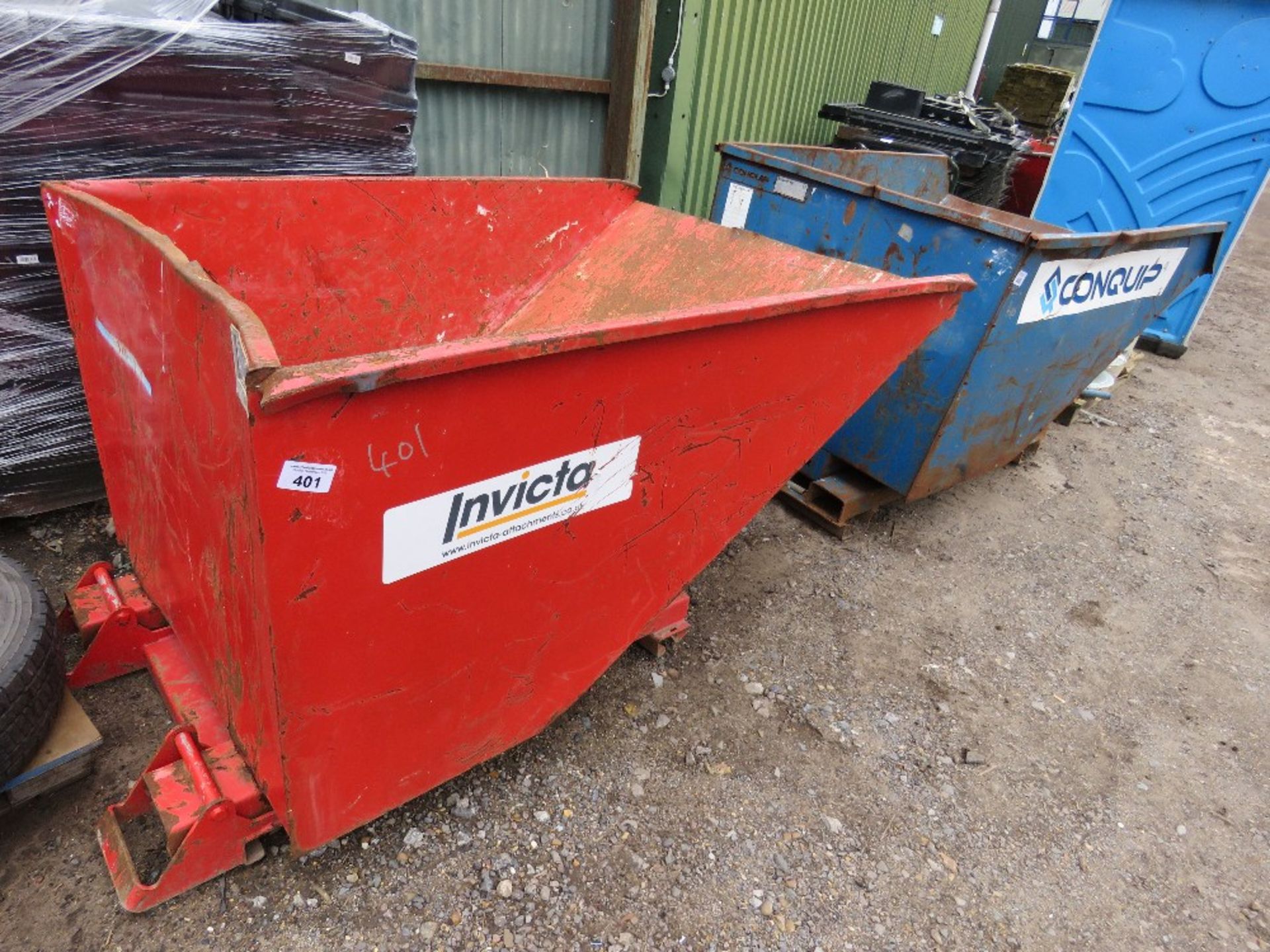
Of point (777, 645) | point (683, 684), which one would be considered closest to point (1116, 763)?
point (777, 645)

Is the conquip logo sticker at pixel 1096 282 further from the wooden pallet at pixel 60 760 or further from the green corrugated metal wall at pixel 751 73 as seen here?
the wooden pallet at pixel 60 760

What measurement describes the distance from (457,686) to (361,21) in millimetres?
2323

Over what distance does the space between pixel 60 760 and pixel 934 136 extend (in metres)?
6.20

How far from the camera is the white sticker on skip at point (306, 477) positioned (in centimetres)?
114

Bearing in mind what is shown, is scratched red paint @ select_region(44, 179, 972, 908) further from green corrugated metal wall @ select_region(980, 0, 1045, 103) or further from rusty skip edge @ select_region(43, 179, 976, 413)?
green corrugated metal wall @ select_region(980, 0, 1045, 103)

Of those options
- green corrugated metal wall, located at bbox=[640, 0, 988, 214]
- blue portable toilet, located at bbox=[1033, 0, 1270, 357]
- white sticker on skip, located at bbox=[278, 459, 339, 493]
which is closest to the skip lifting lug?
white sticker on skip, located at bbox=[278, 459, 339, 493]

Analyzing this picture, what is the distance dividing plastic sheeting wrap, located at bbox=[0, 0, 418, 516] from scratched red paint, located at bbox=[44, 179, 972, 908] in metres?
0.49

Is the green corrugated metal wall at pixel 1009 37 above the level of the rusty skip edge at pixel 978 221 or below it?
above

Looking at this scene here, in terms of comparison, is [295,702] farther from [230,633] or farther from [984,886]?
[984,886]

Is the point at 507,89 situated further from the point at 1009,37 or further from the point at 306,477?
the point at 1009,37

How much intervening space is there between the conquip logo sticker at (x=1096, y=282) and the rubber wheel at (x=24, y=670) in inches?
123

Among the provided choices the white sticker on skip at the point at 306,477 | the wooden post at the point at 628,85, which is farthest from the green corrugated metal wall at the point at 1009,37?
the white sticker on skip at the point at 306,477

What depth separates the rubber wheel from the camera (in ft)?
5.35

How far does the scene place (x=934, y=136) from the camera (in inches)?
224
